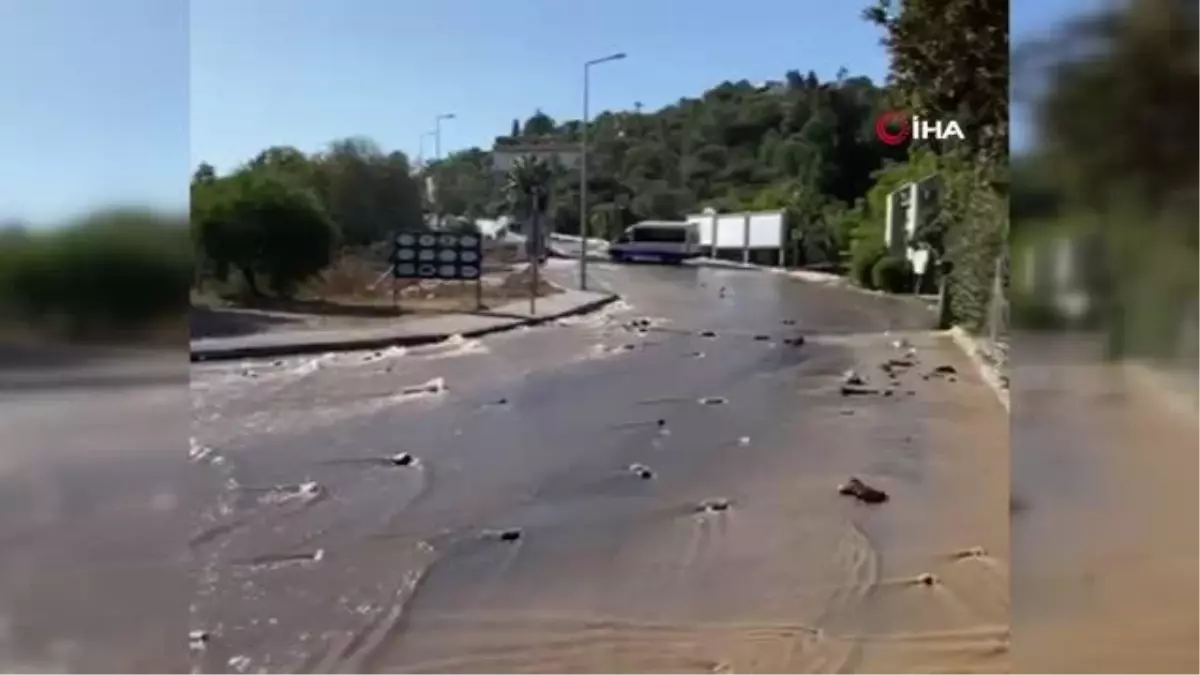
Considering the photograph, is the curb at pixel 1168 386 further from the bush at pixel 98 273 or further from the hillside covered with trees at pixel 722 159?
the bush at pixel 98 273

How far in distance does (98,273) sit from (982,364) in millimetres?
1461

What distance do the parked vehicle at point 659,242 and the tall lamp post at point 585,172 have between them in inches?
2.3

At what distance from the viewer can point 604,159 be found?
2475mm

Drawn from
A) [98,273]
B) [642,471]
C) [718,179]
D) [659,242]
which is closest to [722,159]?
[718,179]

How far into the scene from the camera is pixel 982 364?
7.52ft

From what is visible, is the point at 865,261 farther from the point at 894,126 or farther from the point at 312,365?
the point at 312,365

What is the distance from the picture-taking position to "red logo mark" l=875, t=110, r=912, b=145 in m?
2.32

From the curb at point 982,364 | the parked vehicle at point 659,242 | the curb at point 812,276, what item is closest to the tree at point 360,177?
the parked vehicle at point 659,242

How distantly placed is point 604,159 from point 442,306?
42 centimetres

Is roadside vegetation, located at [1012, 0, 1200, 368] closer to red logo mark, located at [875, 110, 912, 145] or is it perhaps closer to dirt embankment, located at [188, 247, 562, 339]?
red logo mark, located at [875, 110, 912, 145]

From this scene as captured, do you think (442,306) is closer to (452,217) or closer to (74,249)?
(452,217)

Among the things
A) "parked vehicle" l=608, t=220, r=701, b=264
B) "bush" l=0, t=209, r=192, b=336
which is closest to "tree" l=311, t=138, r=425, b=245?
"bush" l=0, t=209, r=192, b=336

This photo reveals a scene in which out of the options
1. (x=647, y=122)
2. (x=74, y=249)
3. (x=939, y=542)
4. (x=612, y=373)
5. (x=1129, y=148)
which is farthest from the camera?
(x=612, y=373)

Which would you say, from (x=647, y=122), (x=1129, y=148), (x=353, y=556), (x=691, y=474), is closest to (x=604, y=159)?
(x=647, y=122)
